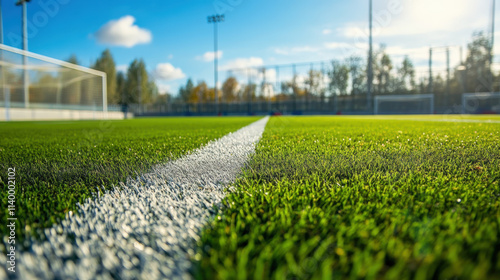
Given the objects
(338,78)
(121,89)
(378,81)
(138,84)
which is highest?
(138,84)

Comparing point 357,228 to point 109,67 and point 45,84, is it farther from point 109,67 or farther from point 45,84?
point 109,67

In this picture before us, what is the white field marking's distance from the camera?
0.61 metres

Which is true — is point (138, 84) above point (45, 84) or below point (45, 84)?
above

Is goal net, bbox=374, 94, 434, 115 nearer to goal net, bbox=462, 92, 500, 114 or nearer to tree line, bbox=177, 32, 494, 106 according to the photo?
tree line, bbox=177, 32, 494, 106

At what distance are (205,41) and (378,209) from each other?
138 feet

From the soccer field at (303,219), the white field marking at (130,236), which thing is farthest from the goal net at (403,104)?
the white field marking at (130,236)

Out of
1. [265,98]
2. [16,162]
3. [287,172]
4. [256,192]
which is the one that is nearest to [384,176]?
[287,172]

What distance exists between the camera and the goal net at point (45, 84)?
15.5 metres

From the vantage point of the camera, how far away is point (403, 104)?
30.0 m

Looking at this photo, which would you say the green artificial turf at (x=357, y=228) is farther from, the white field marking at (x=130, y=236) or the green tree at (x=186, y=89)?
the green tree at (x=186, y=89)

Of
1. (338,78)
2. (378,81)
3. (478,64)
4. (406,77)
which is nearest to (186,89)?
(338,78)

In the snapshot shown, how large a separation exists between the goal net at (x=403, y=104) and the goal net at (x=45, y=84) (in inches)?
1041

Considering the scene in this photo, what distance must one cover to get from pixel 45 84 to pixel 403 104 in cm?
3135

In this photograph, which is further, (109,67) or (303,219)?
(109,67)
